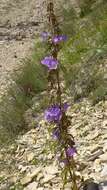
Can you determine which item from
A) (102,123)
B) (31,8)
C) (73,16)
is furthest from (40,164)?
(31,8)

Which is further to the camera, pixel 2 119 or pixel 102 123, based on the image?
pixel 2 119

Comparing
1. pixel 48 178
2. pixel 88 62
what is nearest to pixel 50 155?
pixel 48 178

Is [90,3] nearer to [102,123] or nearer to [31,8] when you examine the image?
[31,8]

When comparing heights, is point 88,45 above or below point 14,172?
above

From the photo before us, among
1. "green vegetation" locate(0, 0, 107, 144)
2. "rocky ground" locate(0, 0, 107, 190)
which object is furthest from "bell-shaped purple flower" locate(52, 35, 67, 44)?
"green vegetation" locate(0, 0, 107, 144)

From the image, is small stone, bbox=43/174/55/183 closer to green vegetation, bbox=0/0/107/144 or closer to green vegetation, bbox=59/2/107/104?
green vegetation, bbox=59/2/107/104

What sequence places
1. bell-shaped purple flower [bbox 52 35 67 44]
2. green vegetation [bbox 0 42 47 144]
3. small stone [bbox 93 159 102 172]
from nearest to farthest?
bell-shaped purple flower [bbox 52 35 67 44], small stone [bbox 93 159 102 172], green vegetation [bbox 0 42 47 144]
